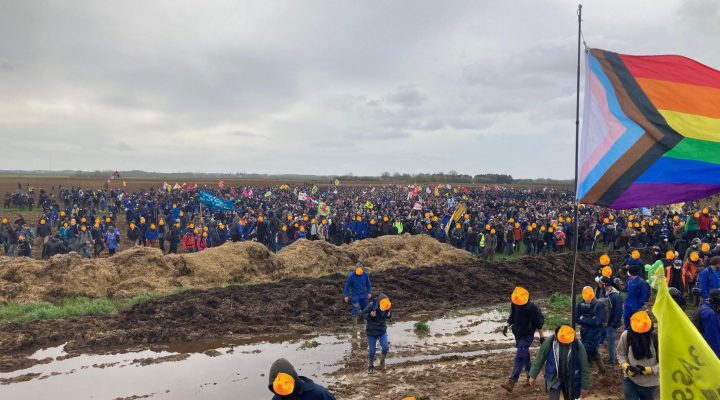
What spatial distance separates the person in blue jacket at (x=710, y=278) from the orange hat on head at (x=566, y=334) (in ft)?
18.0

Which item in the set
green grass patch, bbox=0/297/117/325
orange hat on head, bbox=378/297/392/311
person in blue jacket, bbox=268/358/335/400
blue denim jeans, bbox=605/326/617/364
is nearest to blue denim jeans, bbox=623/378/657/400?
blue denim jeans, bbox=605/326/617/364

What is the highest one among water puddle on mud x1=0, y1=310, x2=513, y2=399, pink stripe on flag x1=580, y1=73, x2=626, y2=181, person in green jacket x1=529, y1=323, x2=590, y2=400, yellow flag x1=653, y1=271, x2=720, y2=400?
pink stripe on flag x1=580, y1=73, x2=626, y2=181

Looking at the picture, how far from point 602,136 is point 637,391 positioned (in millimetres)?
3152

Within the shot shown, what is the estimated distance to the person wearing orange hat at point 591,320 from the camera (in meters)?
8.55

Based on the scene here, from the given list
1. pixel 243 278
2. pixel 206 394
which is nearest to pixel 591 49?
pixel 206 394

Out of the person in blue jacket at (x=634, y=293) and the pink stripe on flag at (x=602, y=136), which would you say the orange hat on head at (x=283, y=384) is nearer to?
the pink stripe on flag at (x=602, y=136)

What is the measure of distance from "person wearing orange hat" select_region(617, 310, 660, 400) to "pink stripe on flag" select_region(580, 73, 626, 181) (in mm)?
1871

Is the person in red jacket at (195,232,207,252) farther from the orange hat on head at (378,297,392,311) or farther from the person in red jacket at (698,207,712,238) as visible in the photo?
the person in red jacket at (698,207,712,238)

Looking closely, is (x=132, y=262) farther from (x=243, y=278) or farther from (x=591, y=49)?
(x=591, y=49)

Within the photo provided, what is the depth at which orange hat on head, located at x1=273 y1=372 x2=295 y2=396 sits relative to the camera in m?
4.00

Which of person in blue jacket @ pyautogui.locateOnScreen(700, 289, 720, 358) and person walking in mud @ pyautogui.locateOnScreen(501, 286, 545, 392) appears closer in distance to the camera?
person in blue jacket @ pyautogui.locateOnScreen(700, 289, 720, 358)

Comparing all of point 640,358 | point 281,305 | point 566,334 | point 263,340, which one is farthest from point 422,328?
point 640,358

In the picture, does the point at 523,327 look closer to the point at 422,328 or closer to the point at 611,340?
the point at 611,340

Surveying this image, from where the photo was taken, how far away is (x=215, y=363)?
10.6m
